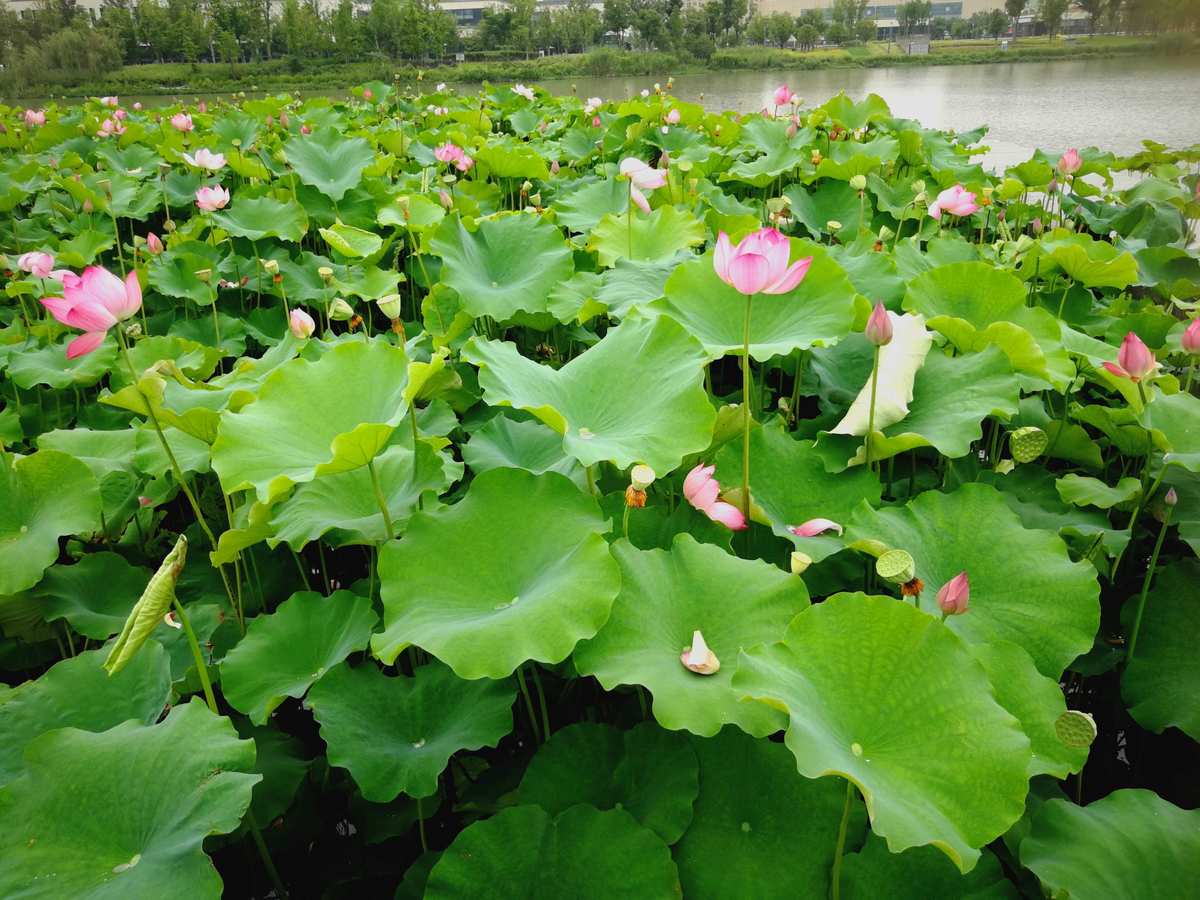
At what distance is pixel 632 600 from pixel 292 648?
0.48 meters

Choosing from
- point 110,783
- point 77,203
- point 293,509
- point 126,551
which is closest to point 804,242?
point 293,509

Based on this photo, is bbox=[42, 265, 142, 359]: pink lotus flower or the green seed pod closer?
the green seed pod

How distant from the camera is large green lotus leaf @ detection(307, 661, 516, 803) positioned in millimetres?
814

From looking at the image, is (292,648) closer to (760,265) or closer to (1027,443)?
(760,265)

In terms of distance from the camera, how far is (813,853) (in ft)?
2.33

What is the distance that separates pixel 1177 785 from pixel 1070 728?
1.36 feet

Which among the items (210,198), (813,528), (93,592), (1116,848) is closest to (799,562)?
(813,528)

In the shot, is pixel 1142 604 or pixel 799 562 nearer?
pixel 799 562

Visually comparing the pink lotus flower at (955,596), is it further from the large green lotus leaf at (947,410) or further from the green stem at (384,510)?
the green stem at (384,510)

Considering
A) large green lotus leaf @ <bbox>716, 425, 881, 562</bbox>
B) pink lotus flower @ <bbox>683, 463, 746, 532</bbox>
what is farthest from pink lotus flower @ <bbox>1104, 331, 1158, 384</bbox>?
pink lotus flower @ <bbox>683, 463, 746, 532</bbox>

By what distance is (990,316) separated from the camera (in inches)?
51.6

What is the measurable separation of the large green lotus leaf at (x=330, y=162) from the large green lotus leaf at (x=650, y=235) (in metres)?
1.11

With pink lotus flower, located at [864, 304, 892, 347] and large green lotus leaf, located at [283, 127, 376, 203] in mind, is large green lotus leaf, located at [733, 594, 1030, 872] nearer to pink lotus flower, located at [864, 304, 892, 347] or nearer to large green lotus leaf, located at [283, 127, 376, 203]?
pink lotus flower, located at [864, 304, 892, 347]

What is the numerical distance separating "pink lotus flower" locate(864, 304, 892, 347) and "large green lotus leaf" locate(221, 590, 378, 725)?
717 mm
